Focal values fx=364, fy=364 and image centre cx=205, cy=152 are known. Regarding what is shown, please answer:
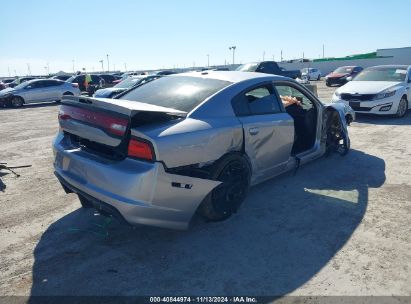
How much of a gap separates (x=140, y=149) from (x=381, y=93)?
8.85 meters

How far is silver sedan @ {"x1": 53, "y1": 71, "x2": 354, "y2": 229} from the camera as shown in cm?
315

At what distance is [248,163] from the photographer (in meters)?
4.15

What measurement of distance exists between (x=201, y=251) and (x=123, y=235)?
2.84 ft

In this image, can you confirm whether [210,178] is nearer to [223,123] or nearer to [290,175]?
[223,123]

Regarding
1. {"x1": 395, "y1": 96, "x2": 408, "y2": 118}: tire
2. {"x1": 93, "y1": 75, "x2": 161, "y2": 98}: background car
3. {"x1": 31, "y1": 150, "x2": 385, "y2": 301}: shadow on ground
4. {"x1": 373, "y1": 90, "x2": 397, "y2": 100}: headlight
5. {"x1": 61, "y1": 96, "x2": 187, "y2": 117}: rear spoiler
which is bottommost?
{"x1": 31, "y1": 150, "x2": 385, "y2": 301}: shadow on ground

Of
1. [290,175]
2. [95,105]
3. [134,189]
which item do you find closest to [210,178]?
[134,189]

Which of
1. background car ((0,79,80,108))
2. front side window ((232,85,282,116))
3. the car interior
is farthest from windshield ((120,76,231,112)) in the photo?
background car ((0,79,80,108))

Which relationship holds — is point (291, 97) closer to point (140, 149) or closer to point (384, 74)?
point (140, 149)

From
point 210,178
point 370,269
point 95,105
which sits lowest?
point 370,269

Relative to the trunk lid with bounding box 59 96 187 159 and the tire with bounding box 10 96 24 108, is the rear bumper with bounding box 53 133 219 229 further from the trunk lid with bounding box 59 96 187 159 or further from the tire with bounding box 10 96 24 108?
the tire with bounding box 10 96 24 108

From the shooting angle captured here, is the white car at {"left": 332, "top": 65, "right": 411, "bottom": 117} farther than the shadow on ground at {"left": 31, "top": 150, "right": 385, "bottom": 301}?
Yes

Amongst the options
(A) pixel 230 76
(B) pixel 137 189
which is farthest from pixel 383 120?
(B) pixel 137 189

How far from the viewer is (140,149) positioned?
3.16 m

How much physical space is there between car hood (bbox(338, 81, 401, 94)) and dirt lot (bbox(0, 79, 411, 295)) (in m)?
5.40
